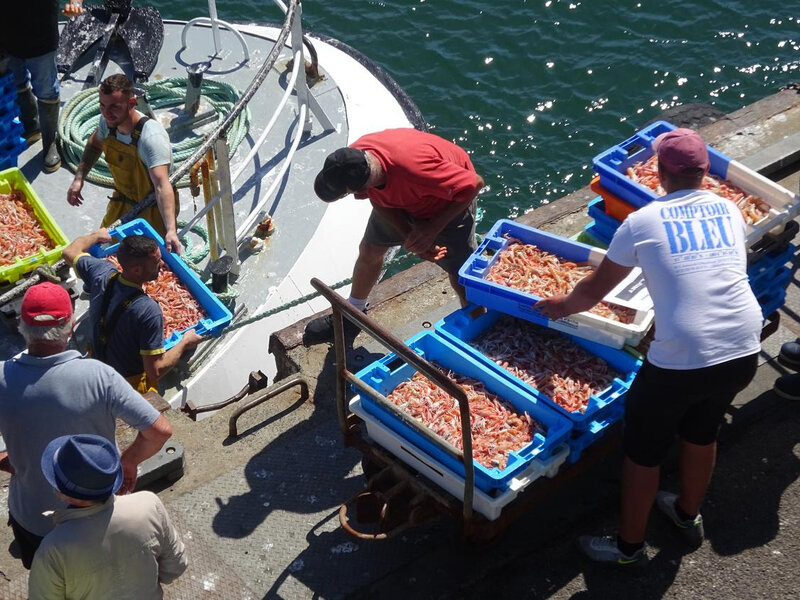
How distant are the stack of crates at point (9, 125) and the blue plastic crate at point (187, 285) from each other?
8.72 ft

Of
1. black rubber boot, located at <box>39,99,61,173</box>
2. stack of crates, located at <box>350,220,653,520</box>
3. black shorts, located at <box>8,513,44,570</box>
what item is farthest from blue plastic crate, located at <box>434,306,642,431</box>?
black rubber boot, located at <box>39,99,61,173</box>

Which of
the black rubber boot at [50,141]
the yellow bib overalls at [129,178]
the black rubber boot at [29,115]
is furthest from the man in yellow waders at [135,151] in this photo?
the black rubber boot at [29,115]

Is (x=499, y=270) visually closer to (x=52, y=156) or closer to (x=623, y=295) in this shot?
(x=623, y=295)

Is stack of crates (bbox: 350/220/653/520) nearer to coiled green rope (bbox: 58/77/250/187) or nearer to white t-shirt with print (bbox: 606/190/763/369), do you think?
white t-shirt with print (bbox: 606/190/763/369)

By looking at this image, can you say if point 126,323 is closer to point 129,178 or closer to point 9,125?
point 129,178

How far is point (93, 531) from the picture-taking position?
3.39 meters

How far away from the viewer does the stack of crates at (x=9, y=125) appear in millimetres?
8203

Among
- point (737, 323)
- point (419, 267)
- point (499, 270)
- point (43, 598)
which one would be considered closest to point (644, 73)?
point (419, 267)

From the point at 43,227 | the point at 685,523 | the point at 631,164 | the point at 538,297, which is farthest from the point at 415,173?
the point at 43,227

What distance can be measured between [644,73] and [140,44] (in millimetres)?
7187

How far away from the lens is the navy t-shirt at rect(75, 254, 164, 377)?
214 inches

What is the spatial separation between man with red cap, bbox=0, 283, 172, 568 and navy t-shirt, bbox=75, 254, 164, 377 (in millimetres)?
1391

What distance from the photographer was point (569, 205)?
721 cm

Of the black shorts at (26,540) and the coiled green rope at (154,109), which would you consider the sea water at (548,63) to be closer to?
the coiled green rope at (154,109)
